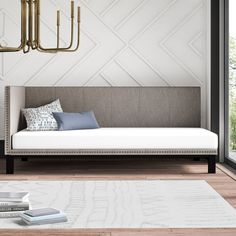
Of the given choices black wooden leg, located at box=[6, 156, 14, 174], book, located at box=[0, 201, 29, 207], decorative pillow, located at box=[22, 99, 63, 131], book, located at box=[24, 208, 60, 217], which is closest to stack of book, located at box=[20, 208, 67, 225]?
book, located at box=[24, 208, 60, 217]

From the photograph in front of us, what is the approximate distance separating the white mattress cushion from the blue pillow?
0.32m

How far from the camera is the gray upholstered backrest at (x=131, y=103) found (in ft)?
18.8

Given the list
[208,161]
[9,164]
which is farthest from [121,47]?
[9,164]

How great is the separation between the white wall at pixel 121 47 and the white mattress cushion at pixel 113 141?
1111 millimetres

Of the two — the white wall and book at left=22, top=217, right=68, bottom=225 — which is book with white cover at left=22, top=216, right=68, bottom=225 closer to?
book at left=22, top=217, right=68, bottom=225

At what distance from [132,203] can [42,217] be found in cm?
69

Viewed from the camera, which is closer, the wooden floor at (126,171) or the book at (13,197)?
the book at (13,197)

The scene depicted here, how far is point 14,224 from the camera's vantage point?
2.71 m

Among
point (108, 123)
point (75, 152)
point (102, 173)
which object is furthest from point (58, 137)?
point (108, 123)

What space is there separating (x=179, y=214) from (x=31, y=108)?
9.27 ft

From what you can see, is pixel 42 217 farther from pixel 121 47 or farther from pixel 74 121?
pixel 121 47

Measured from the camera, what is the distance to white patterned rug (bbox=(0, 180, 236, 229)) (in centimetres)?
281

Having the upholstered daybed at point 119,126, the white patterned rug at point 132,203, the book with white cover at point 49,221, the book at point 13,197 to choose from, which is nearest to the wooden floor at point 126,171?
the upholstered daybed at point 119,126

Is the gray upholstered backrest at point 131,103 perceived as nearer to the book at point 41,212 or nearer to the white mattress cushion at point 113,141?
the white mattress cushion at point 113,141
